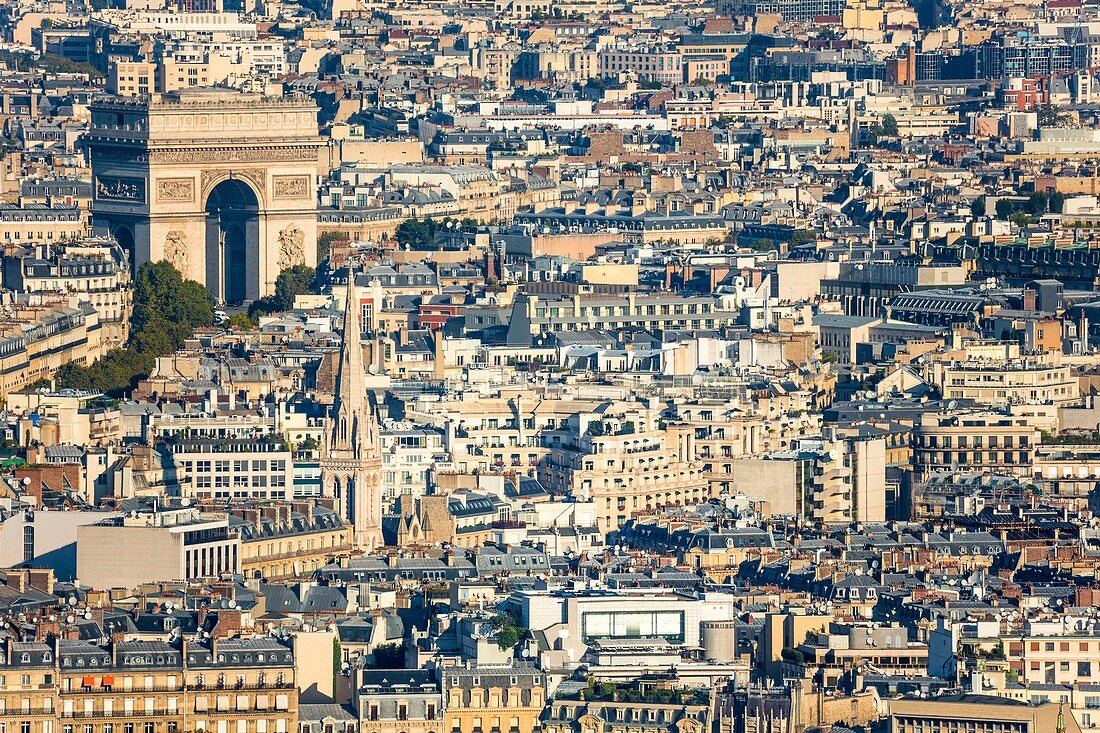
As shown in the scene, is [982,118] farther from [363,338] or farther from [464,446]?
[464,446]

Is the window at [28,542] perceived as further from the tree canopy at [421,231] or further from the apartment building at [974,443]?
the tree canopy at [421,231]

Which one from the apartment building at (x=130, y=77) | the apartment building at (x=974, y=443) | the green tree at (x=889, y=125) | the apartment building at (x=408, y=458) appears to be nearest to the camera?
the apartment building at (x=408, y=458)

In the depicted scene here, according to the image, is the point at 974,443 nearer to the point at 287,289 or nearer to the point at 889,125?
the point at 287,289

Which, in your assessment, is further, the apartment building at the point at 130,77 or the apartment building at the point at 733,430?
the apartment building at the point at 130,77

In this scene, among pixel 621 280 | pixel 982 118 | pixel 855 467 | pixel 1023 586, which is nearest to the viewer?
pixel 1023 586

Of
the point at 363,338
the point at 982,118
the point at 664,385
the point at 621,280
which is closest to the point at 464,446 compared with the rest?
the point at 664,385

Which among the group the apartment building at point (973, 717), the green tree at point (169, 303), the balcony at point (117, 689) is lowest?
the green tree at point (169, 303)

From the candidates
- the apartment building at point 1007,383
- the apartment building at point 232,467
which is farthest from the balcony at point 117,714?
the apartment building at point 1007,383

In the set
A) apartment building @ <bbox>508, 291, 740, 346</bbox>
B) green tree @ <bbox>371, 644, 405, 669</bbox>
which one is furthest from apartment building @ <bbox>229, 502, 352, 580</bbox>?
apartment building @ <bbox>508, 291, 740, 346</bbox>
